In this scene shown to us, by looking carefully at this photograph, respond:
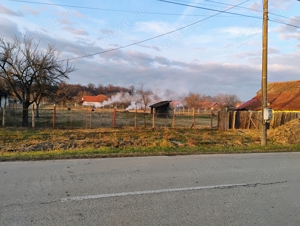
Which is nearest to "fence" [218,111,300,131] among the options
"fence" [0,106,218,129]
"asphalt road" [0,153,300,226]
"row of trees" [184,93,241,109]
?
"fence" [0,106,218,129]

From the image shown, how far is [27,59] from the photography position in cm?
2252

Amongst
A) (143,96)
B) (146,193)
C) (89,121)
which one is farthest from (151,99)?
(146,193)

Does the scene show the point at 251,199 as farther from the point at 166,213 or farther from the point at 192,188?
the point at 166,213

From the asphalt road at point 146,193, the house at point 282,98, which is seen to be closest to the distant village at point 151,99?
the house at point 282,98

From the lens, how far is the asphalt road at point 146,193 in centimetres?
398

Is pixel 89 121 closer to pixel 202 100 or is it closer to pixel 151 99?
pixel 151 99

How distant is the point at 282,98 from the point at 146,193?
29927 millimetres

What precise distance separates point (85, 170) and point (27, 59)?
18.9m

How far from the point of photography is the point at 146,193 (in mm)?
5102

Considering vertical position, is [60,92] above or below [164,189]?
above

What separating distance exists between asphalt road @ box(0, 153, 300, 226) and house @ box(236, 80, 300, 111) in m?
22.7

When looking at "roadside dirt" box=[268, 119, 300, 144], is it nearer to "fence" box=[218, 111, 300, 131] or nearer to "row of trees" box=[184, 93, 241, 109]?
"fence" box=[218, 111, 300, 131]

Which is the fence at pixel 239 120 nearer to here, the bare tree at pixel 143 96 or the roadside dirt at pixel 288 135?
A: the roadside dirt at pixel 288 135

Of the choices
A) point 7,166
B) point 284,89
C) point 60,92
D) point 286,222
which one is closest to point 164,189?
point 286,222
